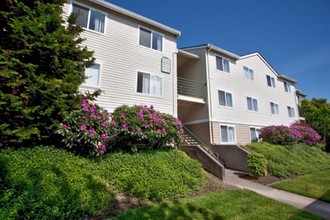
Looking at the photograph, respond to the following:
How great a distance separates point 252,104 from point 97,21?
16.0 m

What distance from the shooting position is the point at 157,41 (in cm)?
1310

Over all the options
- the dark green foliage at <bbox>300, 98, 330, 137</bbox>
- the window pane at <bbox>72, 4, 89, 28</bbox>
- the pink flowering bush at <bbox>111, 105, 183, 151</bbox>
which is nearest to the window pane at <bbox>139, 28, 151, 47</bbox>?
the window pane at <bbox>72, 4, 89, 28</bbox>

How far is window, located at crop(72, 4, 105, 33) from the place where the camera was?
33.6ft

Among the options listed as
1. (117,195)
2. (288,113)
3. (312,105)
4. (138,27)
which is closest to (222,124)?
(138,27)

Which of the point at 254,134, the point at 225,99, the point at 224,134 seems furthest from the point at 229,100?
the point at 254,134

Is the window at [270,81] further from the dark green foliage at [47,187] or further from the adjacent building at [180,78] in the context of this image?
the dark green foliage at [47,187]

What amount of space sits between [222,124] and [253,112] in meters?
5.15

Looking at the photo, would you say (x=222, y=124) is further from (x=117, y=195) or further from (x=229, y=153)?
(x=117, y=195)

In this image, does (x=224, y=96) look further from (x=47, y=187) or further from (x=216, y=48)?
(x=47, y=187)

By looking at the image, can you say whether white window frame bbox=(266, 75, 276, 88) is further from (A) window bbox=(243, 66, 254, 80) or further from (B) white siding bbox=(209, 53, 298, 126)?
(A) window bbox=(243, 66, 254, 80)

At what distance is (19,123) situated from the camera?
5402 millimetres

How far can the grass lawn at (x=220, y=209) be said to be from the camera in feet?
16.1

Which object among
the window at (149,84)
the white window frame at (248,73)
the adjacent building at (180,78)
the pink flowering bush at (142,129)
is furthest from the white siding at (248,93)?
the pink flowering bush at (142,129)

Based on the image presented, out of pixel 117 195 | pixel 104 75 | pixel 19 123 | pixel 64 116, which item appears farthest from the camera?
pixel 104 75
